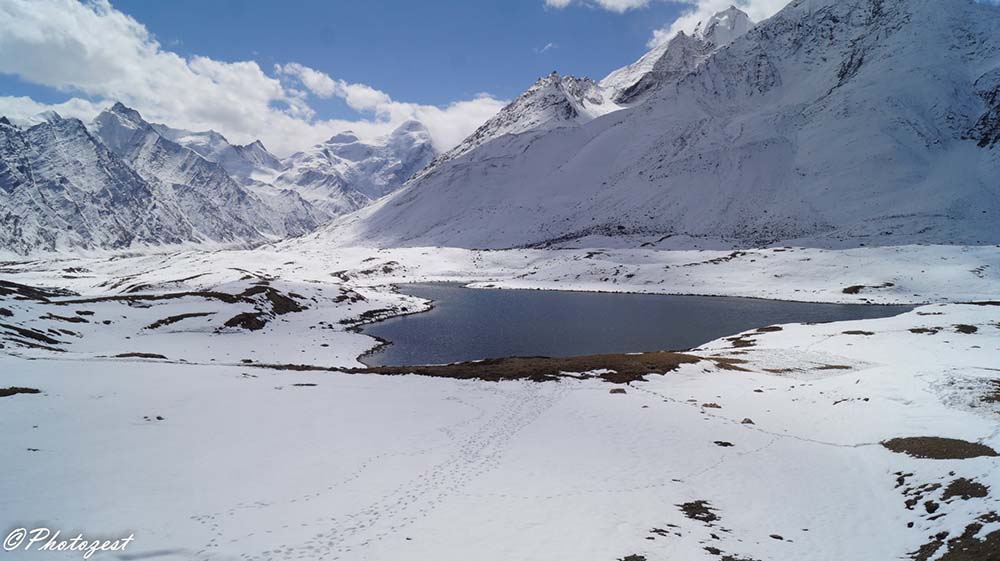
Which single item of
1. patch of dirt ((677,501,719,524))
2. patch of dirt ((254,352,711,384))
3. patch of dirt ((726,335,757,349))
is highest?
patch of dirt ((254,352,711,384))

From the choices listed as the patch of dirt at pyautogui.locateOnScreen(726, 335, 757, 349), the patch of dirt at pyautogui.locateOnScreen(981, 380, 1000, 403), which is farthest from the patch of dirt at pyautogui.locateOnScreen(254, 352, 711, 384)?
the patch of dirt at pyautogui.locateOnScreen(981, 380, 1000, 403)

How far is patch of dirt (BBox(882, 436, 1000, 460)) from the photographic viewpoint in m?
19.2

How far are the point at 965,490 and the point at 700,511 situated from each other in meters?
8.35

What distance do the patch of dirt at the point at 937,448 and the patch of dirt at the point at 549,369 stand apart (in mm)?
18584

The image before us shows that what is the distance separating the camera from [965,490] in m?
16.4

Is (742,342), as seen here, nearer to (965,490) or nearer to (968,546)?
(965,490)

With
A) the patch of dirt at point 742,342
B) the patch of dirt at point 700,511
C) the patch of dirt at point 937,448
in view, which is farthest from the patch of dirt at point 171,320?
the patch of dirt at point 937,448

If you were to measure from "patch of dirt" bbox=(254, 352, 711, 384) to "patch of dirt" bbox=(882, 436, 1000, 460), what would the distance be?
61.0 ft

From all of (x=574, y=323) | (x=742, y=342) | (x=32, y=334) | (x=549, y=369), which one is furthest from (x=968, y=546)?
(x=574, y=323)

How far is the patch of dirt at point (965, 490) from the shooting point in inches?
621

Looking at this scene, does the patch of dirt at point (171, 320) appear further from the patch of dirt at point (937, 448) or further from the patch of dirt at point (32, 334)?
the patch of dirt at point (937, 448)

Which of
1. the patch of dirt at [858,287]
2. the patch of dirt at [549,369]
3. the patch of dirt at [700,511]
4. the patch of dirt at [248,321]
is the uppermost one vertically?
the patch of dirt at [858,287]

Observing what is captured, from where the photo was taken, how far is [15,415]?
2038 cm

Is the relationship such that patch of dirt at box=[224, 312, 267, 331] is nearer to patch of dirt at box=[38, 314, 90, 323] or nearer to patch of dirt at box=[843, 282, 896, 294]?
patch of dirt at box=[38, 314, 90, 323]
